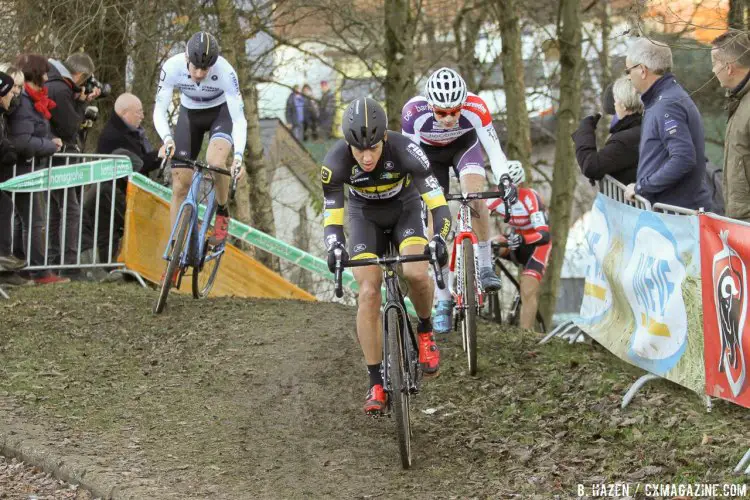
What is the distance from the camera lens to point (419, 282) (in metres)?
7.71

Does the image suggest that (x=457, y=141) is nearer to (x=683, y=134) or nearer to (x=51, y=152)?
(x=683, y=134)

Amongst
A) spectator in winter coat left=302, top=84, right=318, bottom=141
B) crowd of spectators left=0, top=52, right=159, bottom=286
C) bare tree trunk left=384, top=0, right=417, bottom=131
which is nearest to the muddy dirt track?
crowd of spectators left=0, top=52, right=159, bottom=286

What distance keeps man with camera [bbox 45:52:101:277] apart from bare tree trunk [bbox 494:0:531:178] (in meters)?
9.98

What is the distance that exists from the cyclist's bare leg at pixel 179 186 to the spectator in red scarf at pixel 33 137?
1.92 metres

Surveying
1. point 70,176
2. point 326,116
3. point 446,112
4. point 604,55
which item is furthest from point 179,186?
point 604,55

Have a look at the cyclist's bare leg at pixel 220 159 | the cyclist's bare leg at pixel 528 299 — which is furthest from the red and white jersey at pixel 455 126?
the cyclist's bare leg at pixel 528 299

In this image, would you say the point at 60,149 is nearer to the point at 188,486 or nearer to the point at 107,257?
the point at 107,257

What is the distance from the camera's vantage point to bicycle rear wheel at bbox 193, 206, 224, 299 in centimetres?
1068

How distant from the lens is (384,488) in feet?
21.6

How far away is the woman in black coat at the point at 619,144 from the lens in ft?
31.1

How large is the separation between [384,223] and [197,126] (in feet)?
12.6

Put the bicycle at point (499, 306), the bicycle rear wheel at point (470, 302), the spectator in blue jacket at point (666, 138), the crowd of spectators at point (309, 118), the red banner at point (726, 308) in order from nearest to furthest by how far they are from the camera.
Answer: the red banner at point (726, 308), the spectator in blue jacket at point (666, 138), the bicycle rear wheel at point (470, 302), the bicycle at point (499, 306), the crowd of spectators at point (309, 118)

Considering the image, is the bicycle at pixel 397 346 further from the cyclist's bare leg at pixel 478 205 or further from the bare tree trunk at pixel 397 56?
the bare tree trunk at pixel 397 56

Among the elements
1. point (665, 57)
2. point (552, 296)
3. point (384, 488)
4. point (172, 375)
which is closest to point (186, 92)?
point (172, 375)
